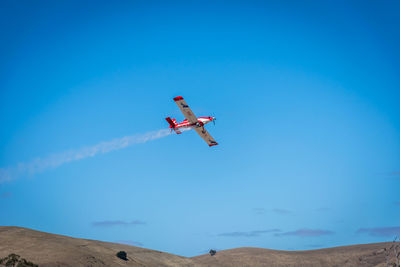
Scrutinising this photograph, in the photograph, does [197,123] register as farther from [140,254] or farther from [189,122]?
[140,254]

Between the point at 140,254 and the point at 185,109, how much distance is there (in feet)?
273

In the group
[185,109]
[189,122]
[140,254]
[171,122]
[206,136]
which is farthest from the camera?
[140,254]

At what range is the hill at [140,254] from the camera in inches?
3642

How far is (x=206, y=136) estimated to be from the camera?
78000 mm

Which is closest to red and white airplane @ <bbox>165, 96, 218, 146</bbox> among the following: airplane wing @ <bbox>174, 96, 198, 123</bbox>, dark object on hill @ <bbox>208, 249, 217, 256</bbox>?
airplane wing @ <bbox>174, 96, 198, 123</bbox>

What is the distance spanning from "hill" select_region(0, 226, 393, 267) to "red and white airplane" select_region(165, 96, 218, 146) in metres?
40.6

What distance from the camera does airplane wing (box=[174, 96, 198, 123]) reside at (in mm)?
68625

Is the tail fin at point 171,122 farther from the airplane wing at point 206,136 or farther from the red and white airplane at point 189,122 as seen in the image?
the airplane wing at point 206,136

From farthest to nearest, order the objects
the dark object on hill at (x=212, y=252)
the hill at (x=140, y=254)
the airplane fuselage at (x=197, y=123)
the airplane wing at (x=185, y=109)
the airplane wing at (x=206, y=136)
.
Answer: the dark object on hill at (x=212, y=252), the hill at (x=140, y=254), the airplane wing at (x=206, y=136), the airplane fuselage at (x=197, y=123), the airplane wing at (x=185, y=109)

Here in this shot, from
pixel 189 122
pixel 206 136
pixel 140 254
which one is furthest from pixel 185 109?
pixel 140 254

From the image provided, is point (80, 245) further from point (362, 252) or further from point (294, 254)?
point (362, 252)

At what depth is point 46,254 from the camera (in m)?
91.3

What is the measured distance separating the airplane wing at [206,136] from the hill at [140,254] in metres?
41.5

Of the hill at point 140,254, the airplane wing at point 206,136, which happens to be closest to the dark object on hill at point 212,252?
the hill at point 140,254
